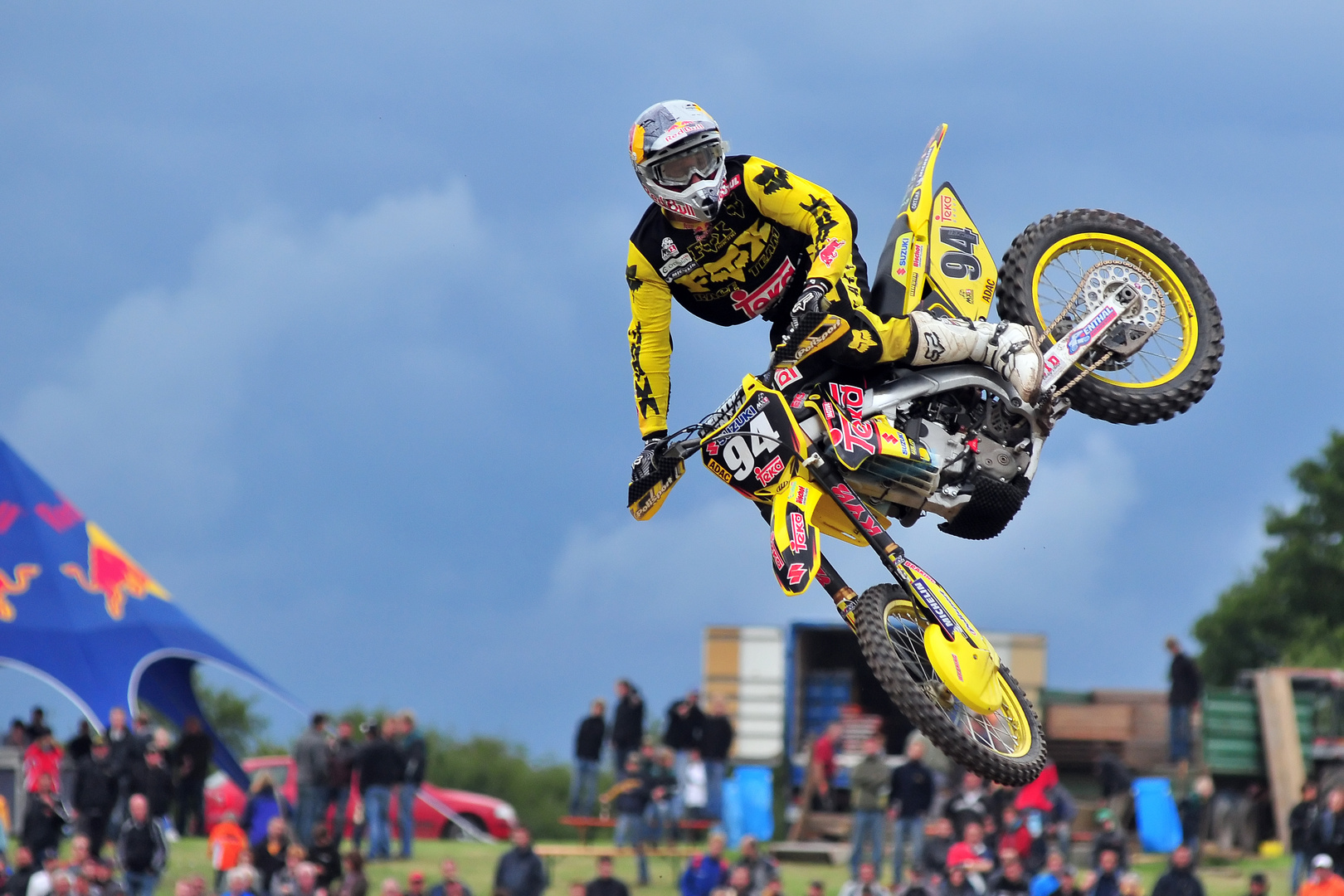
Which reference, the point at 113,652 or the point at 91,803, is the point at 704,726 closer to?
the point at 91,803

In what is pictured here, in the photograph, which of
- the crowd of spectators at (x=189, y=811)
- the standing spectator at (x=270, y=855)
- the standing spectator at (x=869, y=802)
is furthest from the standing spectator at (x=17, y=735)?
the standing spectator at (x=869, y=802)

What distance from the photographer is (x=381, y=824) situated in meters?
23.0

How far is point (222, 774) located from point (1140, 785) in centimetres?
1425

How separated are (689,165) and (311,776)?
1396 cm

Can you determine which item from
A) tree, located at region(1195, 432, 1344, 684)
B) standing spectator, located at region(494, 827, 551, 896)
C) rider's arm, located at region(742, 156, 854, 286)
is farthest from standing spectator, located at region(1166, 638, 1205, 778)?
tree, located at region(1195, 432, 1344, 684)

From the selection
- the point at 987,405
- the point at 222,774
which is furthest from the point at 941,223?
the point at 222,774

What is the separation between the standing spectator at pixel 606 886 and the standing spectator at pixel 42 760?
7.90 metres

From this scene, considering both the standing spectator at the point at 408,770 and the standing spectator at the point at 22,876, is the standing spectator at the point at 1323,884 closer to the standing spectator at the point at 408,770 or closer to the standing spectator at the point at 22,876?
the standing spectator at the point at 408,770

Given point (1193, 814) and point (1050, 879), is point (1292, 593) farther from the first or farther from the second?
point (1050, 879)

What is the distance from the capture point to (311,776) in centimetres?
2223

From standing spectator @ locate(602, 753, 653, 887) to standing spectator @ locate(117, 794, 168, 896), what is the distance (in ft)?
16.7

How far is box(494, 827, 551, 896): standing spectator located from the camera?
19547 millimetres

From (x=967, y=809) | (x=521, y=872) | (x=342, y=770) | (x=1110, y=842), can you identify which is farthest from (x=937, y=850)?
(x=342, y=770)

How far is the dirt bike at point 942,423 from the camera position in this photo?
10258 millimetres
